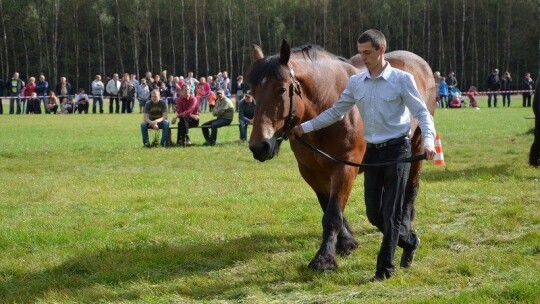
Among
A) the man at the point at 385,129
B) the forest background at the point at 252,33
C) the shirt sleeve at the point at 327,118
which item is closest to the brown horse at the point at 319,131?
the shirt sleeve at the point at 327,118

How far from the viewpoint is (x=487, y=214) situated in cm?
898

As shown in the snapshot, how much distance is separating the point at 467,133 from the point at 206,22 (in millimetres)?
52115

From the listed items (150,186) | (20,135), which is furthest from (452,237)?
(20,135)

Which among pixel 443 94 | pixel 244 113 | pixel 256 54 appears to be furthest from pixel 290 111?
pixel 443 94

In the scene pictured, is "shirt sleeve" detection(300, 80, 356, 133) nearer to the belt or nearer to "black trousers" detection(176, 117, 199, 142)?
the belt

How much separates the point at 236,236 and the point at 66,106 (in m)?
33.6

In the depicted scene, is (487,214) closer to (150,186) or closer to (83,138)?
(150,186)

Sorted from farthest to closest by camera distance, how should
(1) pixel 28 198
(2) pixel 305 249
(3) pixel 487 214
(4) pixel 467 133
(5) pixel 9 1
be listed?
(5) pixel 9 1, (4) pixel 467 133, (1) pixel 28 198, (3) pixel 487 214, (2) pixel 305 249

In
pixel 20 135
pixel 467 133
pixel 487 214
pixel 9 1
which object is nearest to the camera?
pixel 487 214

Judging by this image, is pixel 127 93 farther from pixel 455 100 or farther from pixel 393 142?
pixel 393 142

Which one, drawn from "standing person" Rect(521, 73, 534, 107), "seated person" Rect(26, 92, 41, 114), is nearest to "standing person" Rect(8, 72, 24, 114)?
"seated person" Rect(26, 92, 41, 114)

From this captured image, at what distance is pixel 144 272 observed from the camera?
6.80 m

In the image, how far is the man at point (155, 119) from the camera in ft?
65.6

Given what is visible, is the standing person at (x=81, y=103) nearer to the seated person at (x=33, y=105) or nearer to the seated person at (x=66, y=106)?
the seated person at (x=66, y=106)
